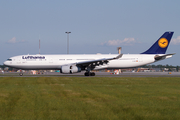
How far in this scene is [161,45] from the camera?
4291 centimetres

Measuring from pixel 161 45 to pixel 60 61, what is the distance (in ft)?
65.0

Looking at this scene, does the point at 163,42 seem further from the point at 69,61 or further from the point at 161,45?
the point at 69,61

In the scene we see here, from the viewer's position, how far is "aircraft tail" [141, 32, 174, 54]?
4291cm

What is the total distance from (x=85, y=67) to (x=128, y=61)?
8403 mm

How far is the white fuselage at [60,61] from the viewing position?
41.1m

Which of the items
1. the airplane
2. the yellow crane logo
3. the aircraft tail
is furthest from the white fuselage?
the yellow crane logo

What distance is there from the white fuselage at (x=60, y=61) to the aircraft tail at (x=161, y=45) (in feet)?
4.70

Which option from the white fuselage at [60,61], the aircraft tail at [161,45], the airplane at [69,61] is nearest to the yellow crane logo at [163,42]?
the aircraft tail at [161,45]

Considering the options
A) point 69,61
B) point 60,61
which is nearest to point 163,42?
point 69,61

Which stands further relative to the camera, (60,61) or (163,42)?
(163,42)

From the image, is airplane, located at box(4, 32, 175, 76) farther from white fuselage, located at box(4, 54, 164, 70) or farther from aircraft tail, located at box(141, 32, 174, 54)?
aircraft tail, located at box(141, 32, 174, 54)

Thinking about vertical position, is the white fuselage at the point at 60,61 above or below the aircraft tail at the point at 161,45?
below

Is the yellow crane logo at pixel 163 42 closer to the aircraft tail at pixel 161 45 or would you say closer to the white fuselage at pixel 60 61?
the aircraft tail at pixel 161 45

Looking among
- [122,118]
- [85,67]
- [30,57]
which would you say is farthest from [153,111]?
[30,57]
